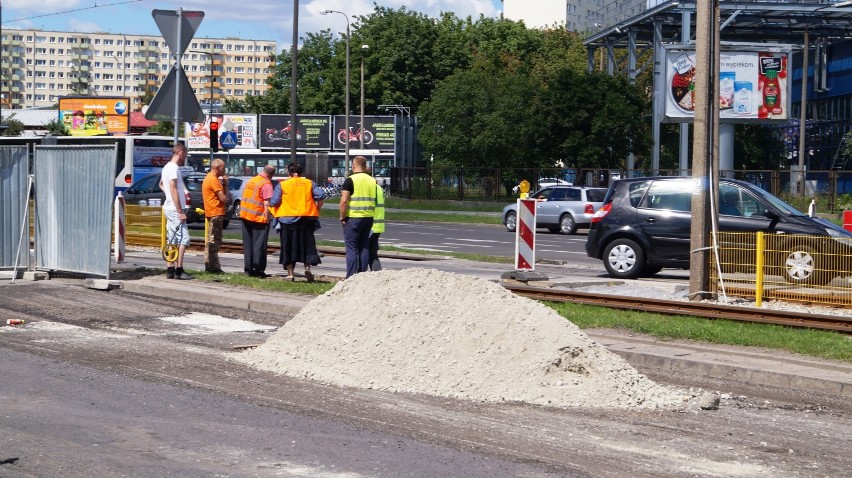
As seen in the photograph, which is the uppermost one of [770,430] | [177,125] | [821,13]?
[821,13]

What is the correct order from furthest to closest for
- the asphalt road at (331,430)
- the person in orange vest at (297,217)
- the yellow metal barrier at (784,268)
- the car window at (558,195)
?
1. the car window at (558,195)
2. the person in orange vest at (297,217)
3. the yellow metal barrier at (784,268)
4. the asphalt road at (331,430)

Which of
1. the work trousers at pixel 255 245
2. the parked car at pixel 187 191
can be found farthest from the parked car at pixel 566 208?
the work trousers at pixel 255 245

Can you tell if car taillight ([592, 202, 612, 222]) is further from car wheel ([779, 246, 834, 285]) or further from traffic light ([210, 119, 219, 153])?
traffic light ([210, 119, 219, 153])

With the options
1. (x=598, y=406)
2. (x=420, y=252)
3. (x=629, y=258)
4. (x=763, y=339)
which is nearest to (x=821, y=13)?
(x=420, y=252)

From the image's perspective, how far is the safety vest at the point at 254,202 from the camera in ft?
54.9

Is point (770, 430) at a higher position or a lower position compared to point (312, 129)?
lower

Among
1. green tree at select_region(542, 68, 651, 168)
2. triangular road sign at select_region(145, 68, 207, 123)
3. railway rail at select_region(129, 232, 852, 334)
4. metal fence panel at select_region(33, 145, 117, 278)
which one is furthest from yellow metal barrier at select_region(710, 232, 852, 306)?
green tree at select_region(542, 68, 651, 168)

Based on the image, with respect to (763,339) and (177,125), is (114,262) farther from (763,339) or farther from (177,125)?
(763,339)

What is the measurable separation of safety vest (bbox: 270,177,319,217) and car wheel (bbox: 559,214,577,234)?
22.2m

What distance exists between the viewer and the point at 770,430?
24.3 feet

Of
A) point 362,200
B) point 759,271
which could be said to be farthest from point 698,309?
point 362,200

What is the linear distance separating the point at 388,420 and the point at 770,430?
253cm

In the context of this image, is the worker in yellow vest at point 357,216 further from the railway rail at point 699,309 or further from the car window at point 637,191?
the car window at point 637,191

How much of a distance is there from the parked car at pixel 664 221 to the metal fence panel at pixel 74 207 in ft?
28.1
